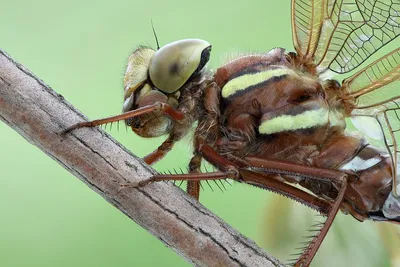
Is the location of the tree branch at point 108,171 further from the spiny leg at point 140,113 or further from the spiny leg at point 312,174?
the spiny leg at point 312,174

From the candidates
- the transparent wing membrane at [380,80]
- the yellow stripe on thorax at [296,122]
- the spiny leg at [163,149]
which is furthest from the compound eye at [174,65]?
the transparent wing membrane at [380,80]

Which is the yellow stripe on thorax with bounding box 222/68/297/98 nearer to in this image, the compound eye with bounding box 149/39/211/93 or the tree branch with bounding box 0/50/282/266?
the compound eye with bounding box 149/39/211/93

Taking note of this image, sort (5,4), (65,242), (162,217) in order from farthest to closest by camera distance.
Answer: (5,4) < (65,242) < (162,217)

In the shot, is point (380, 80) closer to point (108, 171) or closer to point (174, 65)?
point (174, 65)

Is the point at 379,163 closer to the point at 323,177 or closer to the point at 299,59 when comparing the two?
the point at 323,177

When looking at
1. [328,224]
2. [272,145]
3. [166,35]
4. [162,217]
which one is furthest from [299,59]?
[166,35]

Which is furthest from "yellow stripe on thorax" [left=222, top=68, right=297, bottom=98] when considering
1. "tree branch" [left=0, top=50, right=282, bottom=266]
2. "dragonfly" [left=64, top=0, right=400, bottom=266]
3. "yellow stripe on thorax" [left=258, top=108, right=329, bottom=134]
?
"tree branch" [left=0, top=50, right=282, bottom=266]
